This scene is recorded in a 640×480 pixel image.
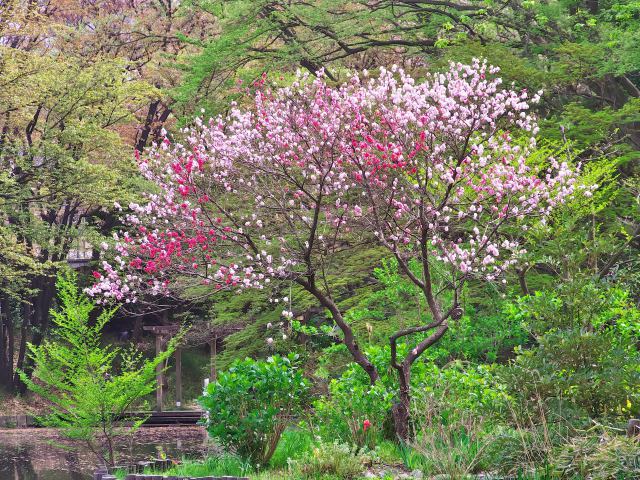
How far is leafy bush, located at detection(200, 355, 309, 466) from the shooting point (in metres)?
9.20

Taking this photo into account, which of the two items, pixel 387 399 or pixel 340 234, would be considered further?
pixel 340 234

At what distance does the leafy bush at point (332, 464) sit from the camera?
8.05 meters

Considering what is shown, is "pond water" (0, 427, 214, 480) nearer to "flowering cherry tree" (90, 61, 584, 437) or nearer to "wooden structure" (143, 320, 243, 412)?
"wooden structure" (143, 320, 243, 412)

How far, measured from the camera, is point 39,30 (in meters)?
26.0

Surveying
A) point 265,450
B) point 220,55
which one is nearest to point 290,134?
point 265,450

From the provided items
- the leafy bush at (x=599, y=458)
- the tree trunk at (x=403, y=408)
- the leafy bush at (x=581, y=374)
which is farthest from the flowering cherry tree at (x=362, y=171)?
the leafy bush at (x=599, y=458)

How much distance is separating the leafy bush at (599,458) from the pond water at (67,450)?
1294 cm

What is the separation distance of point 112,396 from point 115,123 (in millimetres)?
16942

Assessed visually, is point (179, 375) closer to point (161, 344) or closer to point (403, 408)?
point (161, 344)

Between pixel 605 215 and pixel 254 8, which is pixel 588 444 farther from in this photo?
pixel 254 8

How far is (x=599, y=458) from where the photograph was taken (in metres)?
6.75

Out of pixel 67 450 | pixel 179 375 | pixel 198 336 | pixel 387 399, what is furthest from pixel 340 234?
pixel 179 375

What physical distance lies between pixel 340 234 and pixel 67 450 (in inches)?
482

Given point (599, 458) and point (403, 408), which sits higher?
point (403, 408)
